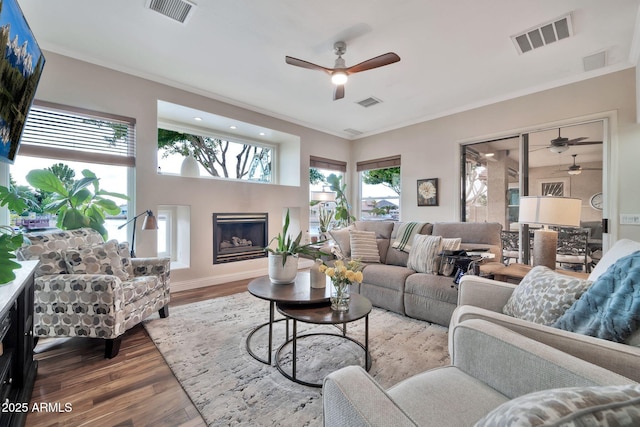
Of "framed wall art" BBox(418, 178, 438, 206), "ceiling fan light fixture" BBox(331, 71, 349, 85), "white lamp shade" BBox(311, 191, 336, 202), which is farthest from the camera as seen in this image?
"white lamp shade" BBox(311, 191, 336, 202)

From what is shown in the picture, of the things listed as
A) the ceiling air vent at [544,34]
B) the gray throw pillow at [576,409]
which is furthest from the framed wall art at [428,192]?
the gray throw pillow at [576,409]

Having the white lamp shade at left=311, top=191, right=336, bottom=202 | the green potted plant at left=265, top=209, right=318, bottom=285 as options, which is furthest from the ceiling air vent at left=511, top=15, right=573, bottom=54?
the white lamp shade at left=311, top=191, right=336, bottom=202

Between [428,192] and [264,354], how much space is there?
3.91m

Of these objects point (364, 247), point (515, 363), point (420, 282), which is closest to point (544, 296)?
point (515, 363)

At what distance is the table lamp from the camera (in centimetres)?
218

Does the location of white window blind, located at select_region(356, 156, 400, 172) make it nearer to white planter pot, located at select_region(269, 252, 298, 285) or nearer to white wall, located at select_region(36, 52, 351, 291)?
white wall, located at select_region(36, 52, 351, 291)

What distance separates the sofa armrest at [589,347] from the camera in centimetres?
90

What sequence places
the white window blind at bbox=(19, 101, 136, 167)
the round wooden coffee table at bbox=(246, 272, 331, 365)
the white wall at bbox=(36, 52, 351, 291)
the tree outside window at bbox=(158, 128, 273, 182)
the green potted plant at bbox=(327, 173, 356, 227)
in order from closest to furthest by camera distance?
the round wooden coffee table at bbox=(246, 272, 331, 365) → the white window blind at bbox=(19, 101, 136, 167) → the white wall at bbox=(36, 52, 351, 291) → the tree outside window at bbox=(158, 128, 273, 182) → the green potted plant at bbox=(327, 173, 356, 227)

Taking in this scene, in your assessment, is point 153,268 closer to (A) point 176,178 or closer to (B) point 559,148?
(A) point 176,178

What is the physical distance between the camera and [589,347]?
0.98 m

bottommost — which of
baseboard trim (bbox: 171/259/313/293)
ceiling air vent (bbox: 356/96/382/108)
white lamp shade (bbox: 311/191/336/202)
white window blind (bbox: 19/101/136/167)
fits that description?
baseboard trim (bbox: 171/259/313/293)

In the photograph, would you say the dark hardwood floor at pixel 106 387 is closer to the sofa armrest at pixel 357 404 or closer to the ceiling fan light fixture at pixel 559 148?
the sofa armrest at pixel 357 404

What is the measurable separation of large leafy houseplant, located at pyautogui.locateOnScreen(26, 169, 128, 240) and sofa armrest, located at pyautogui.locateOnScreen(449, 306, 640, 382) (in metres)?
3.56

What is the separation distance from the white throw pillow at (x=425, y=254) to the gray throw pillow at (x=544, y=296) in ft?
4.25
